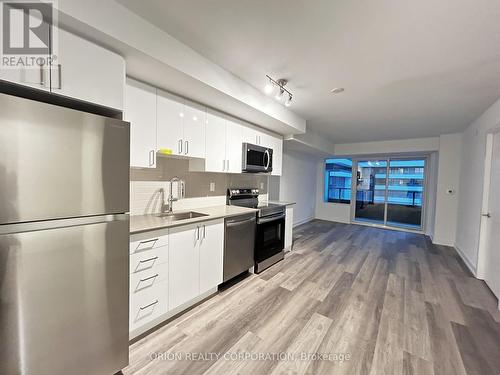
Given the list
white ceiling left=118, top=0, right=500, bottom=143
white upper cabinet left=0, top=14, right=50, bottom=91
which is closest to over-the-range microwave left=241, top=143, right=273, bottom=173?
white ceiling left=118, top=0, right=500, bottom=143

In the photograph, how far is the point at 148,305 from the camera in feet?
5.90

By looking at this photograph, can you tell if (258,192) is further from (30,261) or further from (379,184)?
(379,184)

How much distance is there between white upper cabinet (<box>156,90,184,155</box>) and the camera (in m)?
2.08

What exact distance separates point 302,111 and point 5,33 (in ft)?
10.7

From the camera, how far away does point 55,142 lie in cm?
112

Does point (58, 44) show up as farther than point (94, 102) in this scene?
No

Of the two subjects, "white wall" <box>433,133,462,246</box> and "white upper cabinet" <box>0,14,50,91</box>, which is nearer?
"white upper cabinet" <box>0,14,50,91</box>

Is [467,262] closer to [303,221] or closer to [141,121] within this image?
[303,221]

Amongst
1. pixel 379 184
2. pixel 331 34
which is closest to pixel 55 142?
pixel 331 34

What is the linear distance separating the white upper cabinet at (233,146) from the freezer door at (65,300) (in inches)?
67.9

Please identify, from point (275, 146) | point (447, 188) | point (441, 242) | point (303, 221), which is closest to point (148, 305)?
point (275, 146)

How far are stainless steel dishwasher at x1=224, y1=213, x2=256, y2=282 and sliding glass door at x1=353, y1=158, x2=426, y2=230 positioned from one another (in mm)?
5175

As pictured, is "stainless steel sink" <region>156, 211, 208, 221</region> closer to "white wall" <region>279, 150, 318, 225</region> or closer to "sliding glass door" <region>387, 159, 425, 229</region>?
"white wall" <region>279, 150, 318, 225</region>

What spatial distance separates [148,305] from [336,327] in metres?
1.79
